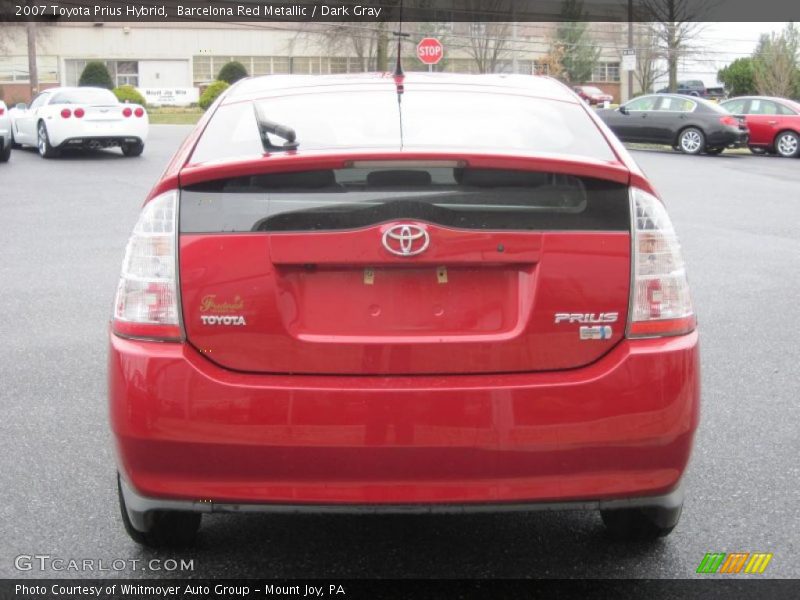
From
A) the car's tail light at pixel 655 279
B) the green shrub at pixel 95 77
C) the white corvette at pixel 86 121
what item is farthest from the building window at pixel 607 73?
the car's tail light at pixel 655 279

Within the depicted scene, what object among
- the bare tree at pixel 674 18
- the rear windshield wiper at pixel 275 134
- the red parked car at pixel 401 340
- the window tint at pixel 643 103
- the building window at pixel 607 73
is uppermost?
the bare tree at pixel 674 18

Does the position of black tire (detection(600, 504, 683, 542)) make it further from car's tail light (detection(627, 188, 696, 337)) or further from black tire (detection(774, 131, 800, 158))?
black tire (detection(774, 131, 800, 158))

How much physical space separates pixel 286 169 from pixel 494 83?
137 centimetres

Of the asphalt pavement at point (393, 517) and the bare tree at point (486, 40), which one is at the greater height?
the bare tree at point (486, 40)

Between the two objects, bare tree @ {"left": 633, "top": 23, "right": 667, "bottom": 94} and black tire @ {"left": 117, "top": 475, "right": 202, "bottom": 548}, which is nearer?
black tire @ {"left": 117, "top": 475, "right": 202, "bottom": 548}

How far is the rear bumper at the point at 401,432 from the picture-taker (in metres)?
3.05

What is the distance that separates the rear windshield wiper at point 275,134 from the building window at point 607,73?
89.7 m

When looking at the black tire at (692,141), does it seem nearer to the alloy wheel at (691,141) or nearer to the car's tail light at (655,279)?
the alloy wheel at (691,141)

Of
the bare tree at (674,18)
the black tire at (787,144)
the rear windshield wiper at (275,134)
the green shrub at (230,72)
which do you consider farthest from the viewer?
the green shrub at (230,72)

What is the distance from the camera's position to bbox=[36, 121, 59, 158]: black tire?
22.4 m

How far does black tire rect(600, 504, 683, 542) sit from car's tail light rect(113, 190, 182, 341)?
5.07 feet

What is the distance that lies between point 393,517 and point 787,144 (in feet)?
82.2

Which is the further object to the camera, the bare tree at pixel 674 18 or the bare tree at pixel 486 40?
the bare tree at pixel 486 40

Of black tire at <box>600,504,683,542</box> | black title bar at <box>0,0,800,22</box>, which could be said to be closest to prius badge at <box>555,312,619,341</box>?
black tire at <box>600,504,683,542</box>
